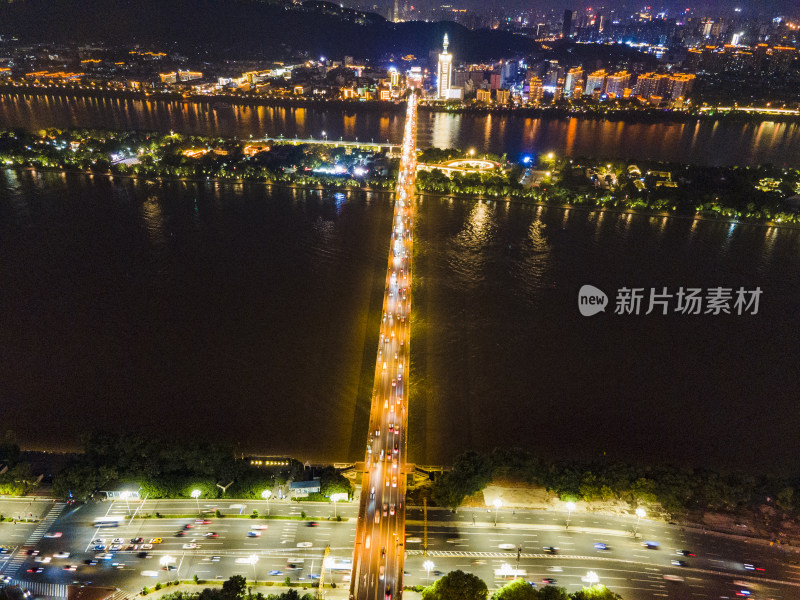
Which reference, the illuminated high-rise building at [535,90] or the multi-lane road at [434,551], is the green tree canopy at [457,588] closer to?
the multi-lane road at [434,551]

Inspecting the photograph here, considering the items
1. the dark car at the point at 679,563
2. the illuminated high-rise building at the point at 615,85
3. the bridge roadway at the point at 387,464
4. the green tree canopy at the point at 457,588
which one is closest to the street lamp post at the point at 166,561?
the bridge roadway at the point at 387,464

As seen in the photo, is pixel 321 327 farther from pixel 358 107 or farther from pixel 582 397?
pixel 358 107

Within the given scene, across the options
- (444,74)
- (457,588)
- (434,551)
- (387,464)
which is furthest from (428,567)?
(444,74)

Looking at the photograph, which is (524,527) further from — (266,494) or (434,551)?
(266,494)

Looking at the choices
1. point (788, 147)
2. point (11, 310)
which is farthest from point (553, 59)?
point (11, 310)

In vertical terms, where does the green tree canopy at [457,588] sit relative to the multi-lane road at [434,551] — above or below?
above

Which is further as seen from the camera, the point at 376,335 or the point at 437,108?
the point at 437,108

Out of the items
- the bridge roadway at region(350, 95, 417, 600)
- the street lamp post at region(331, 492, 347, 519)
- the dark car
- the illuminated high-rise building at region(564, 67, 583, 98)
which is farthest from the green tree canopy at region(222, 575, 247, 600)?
the illuminated high-rise building at region(564, 67, 583, 98)
